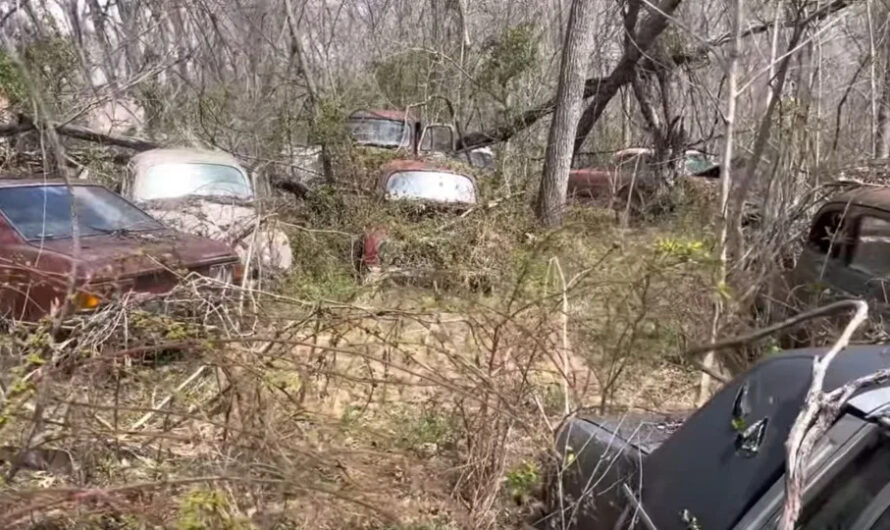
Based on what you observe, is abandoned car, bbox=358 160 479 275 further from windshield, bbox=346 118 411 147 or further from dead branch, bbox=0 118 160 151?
dead branch, bbox=0 118 160 151

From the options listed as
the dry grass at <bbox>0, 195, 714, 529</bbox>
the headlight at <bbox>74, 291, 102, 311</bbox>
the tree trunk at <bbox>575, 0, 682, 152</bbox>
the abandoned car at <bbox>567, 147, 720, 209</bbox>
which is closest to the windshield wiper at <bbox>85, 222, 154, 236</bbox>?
the headlight at <bbox>74, 291, 102, 311</bbox>

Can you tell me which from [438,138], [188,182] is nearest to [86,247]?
[188,182]

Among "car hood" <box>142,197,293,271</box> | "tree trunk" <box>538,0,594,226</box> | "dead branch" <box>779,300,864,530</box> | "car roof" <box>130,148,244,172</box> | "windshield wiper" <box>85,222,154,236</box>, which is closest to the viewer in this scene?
"dead branch" <box>779,300,864,530</box>

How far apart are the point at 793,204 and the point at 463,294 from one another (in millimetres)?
2827

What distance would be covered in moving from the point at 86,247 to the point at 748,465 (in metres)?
5.08

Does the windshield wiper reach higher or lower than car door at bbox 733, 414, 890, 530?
lower

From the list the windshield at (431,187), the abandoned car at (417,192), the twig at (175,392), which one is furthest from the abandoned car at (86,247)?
the windshield at (431,187)

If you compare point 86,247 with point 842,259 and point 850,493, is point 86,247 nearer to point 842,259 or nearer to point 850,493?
point 842,259

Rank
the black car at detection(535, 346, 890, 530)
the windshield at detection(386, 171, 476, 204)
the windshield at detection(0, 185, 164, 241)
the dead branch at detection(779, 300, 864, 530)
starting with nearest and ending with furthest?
1. the dead branch at detection(779, 300, 864, 530)
2. the black car at detection(535, 346, 890, 530)
3. the windshield at detection(0, 185, 164, 241)
4. the windshield at detection(386, 171, 476, 204)

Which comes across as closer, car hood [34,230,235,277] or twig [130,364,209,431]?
twig [130,364,209,431]

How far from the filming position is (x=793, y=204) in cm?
650

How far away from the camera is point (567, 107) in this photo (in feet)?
39.0

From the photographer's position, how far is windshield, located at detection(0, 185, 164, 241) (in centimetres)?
646

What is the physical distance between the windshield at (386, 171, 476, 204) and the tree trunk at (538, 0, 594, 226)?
1.59 meters
